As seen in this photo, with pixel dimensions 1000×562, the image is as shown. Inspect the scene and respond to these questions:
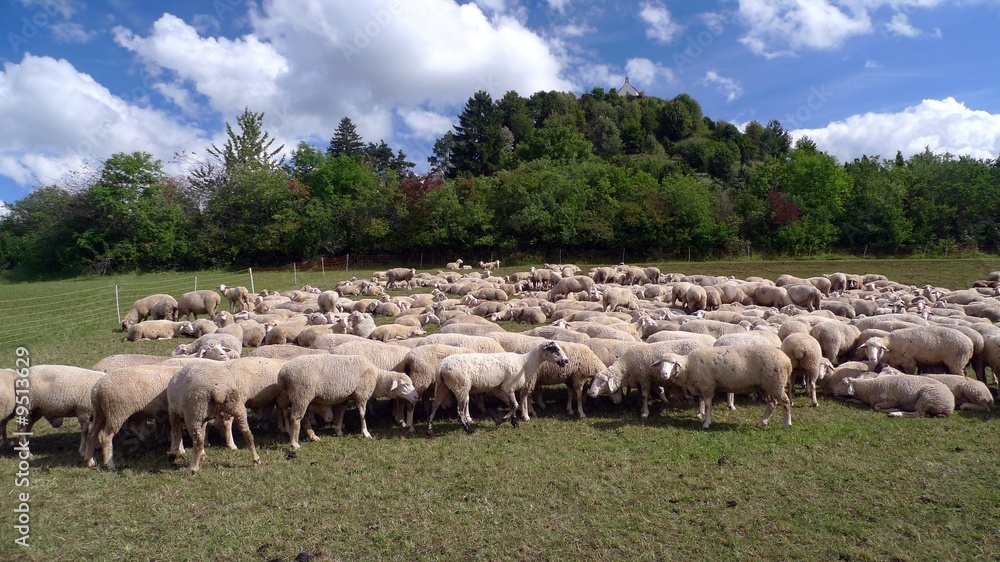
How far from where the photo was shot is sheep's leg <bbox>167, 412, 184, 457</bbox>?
7.90 metres

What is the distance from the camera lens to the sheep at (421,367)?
9766mm

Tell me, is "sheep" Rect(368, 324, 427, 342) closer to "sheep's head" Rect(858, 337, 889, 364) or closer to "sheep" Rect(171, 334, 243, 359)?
"sheep" Rect(171, 334, 243, 359)

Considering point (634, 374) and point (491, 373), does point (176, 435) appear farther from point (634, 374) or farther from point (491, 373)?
point (634, 374)

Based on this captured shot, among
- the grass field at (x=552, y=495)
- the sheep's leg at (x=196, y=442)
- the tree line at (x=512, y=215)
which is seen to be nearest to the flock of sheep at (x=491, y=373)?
the sheep's leg at (x=196, y=442)

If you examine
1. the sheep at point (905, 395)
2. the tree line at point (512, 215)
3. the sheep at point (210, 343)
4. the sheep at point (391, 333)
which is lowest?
the sheep at point (905, 395)

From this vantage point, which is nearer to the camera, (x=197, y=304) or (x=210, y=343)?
(x=210, y=343)

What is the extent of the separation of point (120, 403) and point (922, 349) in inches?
589

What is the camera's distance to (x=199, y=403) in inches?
299

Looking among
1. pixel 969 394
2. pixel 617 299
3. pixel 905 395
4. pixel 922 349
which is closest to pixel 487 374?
pixel 905 395

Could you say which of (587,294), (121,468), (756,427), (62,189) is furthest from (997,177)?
(62,189)


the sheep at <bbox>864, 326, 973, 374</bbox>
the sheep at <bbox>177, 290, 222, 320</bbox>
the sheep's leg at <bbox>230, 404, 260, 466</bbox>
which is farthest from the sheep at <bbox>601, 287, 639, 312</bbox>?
the sheep at <bbox>177, 290, 222, 320</bbox>

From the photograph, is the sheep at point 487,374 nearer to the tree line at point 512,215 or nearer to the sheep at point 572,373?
the sheep at point 572,373

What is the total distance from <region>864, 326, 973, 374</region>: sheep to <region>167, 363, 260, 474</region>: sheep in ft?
40.4

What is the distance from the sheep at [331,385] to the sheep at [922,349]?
10058 mm
